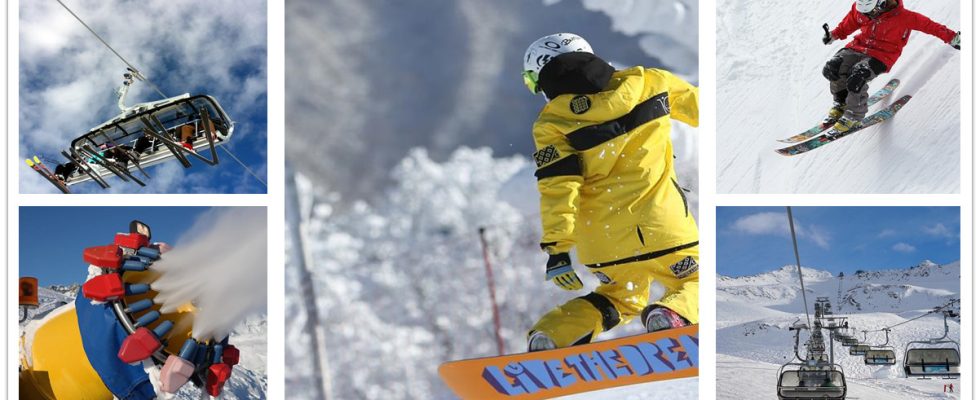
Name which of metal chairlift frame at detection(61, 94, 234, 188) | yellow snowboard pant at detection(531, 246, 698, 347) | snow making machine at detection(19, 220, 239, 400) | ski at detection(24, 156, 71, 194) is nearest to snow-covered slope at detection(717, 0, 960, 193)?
yellow snowboard pant at detection(531, 246, 698, 347)

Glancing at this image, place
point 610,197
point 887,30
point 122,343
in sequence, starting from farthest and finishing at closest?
point 887,30, point 610,197, point 122,343

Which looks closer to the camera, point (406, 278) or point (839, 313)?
point (839, 313)

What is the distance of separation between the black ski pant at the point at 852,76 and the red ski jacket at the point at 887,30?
0.03 m

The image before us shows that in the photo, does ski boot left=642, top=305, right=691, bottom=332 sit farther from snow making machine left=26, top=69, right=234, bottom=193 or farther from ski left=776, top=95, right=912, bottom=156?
snow making machine left=26, top=69, right=234, bottom=193

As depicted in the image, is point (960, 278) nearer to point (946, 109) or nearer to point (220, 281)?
point (946, 109)

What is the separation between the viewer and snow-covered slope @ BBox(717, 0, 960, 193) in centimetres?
280

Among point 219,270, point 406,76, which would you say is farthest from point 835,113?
point 219,270

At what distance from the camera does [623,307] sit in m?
2.75

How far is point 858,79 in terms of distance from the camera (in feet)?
9.20

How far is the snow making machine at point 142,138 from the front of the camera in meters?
2.81

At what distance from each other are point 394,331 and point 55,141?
4.06 feet

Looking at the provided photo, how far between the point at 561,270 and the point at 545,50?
2.25 ft

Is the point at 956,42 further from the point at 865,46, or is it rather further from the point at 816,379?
the point at 816,379

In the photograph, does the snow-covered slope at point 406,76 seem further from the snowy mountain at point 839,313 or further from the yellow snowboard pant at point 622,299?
the snowy mountain at point 839,313
